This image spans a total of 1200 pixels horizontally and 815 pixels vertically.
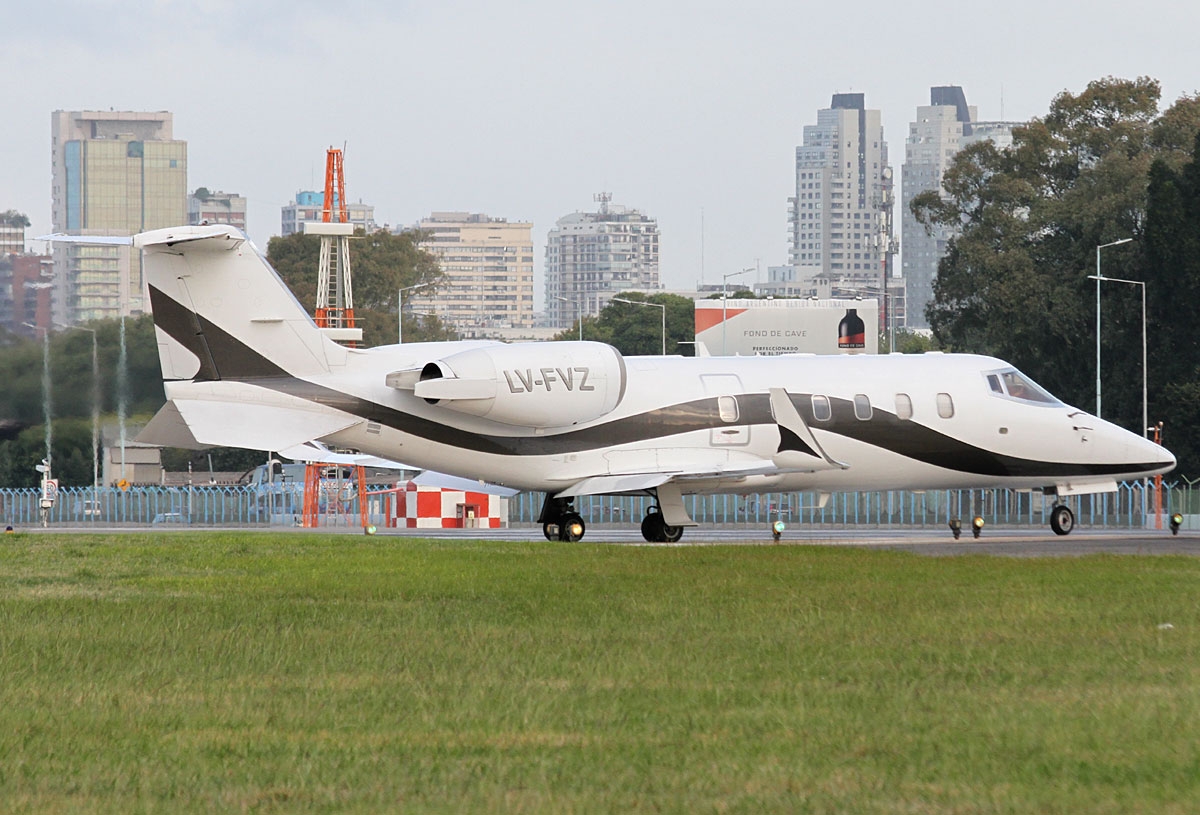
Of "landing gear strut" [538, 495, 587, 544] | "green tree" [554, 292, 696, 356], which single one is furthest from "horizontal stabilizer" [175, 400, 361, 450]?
"green tree" [554, 292, 696, 356]

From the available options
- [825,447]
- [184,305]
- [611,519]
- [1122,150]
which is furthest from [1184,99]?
[184,305]

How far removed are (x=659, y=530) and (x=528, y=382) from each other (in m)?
4.74

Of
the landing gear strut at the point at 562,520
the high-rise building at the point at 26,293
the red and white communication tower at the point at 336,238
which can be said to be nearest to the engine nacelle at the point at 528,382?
the landing gear strut at the point at 562,520

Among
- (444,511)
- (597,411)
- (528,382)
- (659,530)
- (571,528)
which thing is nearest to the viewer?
(528,382)

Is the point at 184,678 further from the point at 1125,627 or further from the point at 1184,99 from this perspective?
the point at 1184,99

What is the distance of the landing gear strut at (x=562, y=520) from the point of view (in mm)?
30859

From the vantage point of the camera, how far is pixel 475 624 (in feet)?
48.2

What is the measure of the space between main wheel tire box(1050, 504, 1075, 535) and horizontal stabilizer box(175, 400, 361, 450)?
48.3 ft

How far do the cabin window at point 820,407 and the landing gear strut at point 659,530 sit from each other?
10.7 ft

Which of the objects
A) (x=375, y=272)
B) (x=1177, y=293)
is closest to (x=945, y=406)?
(x=1177, y=293)

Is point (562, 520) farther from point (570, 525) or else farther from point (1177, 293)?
point (1177, 293)

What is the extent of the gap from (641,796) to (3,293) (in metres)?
33.1

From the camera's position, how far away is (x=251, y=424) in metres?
27.5

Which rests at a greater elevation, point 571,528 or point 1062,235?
point 1062,235
